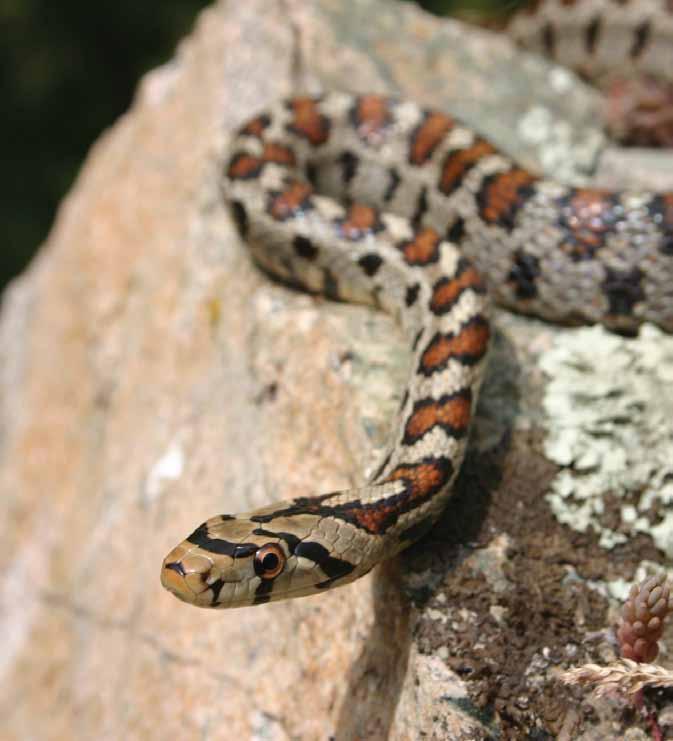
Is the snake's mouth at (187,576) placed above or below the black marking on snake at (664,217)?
below

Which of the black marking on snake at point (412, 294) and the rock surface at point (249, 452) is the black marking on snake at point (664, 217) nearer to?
the rock surface at point (249, 452)

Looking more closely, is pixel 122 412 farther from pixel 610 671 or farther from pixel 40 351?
pixel 610 671

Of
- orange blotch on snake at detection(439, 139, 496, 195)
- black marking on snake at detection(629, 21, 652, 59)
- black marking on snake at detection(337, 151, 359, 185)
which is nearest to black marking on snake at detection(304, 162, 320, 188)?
black marking on snake at detection(337, 151, 359, 185)

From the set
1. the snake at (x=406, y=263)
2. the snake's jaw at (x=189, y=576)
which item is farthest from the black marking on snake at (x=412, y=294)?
the snake's jaw at (x=189, y=576)

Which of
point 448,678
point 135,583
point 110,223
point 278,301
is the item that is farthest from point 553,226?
point 110,223

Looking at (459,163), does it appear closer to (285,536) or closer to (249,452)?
(249,452)

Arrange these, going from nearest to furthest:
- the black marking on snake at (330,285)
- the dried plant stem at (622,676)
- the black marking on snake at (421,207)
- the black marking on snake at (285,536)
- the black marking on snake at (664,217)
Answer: the dried plant stem at (622,676)
the black marking on snake at (285,536)
the black marking on snake at (664,217)
the black marking on snake at (330,285)
the black marking on snake at (421,207)
